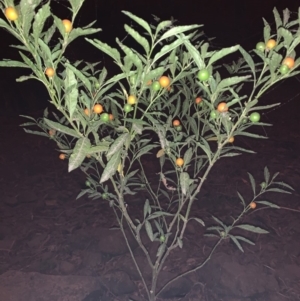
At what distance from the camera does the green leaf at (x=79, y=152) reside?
0.70 meters

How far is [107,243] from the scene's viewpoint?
192cm

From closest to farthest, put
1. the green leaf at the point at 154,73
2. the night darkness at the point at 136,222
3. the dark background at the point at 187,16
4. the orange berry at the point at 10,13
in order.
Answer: the orange berry at the point at 10,13 → the green leaf at the point at 154,73 → the night darkness at the point at 136,222 → the dark background at the point at 187,16

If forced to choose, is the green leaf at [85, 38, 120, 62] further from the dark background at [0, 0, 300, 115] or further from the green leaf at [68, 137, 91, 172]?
the dark background at [0, 0, 300, 115]

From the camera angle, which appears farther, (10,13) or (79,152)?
(79,152)

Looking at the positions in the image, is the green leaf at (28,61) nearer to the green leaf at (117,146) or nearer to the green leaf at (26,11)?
the green leaf at (26,11)

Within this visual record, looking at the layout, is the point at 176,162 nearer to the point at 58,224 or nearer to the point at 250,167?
the point at 58,224

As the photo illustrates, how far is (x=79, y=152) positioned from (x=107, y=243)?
4.20ft

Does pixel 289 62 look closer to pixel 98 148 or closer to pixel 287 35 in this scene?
pixel 287 35

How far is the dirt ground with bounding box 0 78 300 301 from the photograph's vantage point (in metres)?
1.65

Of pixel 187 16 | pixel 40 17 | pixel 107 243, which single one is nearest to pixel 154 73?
pixel 40 17

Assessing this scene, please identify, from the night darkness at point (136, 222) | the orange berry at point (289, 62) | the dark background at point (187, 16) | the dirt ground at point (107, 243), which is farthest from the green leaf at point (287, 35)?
the dark background at point (187, 16)

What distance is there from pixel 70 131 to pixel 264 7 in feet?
16.1

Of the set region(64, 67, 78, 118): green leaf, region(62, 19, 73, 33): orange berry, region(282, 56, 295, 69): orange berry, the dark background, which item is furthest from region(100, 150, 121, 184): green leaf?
the dark background

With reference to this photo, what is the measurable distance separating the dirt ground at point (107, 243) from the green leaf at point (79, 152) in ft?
3.39
